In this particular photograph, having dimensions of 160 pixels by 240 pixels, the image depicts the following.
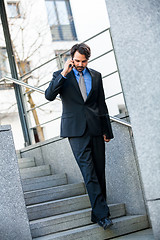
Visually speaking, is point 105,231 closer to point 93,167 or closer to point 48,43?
point 93,167

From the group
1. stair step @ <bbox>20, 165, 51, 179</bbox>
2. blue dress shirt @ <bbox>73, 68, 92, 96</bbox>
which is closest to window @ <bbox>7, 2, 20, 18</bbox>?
stair step @ <bbox>20, 165, 51, 179</bbox>

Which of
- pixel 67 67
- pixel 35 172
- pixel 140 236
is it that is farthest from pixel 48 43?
pixel 140 236

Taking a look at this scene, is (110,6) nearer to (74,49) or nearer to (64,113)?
(74,49)

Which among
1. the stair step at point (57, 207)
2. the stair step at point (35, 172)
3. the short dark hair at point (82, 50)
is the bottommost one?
the stair step at point (57, 207)

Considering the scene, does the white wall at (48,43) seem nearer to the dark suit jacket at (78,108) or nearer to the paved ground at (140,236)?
the dark suit jacket at (78,108)

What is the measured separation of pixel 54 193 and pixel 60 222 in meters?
0.79

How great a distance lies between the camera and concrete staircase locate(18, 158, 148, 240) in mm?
4441

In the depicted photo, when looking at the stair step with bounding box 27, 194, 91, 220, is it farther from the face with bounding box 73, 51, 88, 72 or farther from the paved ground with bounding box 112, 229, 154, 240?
the face with bounding box 73, 51, 88, 72

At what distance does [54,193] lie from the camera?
17.6ft

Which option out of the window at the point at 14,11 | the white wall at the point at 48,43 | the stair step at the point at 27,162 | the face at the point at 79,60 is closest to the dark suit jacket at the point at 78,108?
the face at the point at 79,60

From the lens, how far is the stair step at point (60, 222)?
447 cm

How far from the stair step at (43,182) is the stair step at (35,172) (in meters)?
0.23

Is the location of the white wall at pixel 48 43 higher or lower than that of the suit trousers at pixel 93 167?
higher

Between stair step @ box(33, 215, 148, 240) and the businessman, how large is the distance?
12 centimetres
